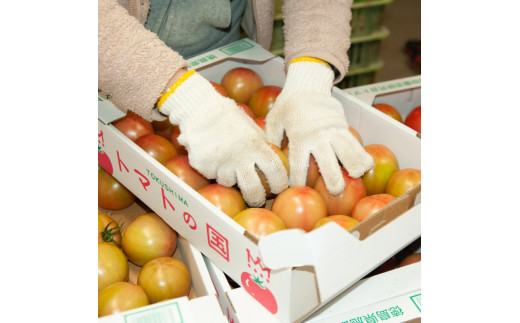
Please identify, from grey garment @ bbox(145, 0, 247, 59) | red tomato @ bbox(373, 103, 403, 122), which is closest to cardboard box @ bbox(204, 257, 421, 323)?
red tomato @ bbox(373, 103, 403, 122)

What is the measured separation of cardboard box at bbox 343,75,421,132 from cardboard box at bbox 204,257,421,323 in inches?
26.2

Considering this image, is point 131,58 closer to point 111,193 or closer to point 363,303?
point 111,193

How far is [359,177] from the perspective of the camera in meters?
1.28

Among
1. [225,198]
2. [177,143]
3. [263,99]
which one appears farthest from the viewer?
[263,99]

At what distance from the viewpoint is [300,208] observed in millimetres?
1166

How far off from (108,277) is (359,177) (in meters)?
0.64

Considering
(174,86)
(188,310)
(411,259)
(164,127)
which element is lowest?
(411,259)

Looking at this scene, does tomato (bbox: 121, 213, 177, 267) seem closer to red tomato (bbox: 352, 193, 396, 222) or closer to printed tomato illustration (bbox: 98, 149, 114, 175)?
printed tomato illustration (bbox: 98, 149, 114, 175)

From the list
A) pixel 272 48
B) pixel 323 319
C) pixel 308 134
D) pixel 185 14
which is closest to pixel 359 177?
pixel 308 134

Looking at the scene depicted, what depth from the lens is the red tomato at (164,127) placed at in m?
1.50

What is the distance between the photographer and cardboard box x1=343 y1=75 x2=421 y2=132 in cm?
163

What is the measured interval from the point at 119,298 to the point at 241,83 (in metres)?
0.78

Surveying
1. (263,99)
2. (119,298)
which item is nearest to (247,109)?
(263,99)

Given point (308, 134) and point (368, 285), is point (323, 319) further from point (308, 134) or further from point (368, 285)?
point (308, 134)
